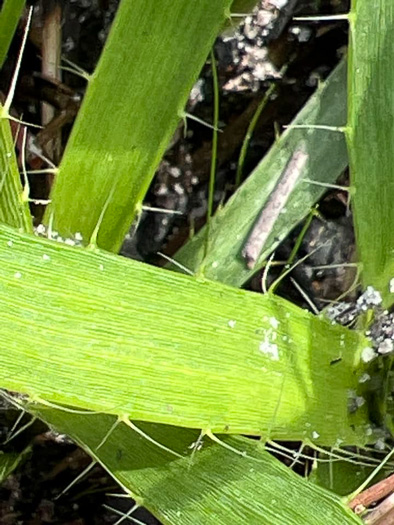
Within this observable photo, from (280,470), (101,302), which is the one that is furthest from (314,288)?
(101,302)

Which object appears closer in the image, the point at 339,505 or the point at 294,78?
the point at 339,505

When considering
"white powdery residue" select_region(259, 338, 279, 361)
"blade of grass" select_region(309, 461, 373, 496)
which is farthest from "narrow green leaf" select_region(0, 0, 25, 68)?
"blade of grass" select_region(309, 461, 373, 496)

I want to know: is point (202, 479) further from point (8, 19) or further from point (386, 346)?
point (8, 19)

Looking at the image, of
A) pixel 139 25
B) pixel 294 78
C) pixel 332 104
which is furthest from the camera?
pixel 294 78

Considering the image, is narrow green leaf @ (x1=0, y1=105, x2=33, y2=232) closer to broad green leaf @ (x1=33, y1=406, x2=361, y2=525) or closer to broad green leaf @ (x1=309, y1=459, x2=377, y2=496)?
broad green leaf @ (x1=33, y1=406, x2=361, y2=525)

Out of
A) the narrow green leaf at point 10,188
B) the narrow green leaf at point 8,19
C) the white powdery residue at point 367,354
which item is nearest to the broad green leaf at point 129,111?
the narrow green leaf at point 10,188

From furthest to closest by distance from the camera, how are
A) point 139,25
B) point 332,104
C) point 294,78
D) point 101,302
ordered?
point 294,78 < point 332,104 < point 139,25 < point 101,302

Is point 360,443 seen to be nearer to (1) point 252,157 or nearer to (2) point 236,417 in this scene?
(2) point 236,417
